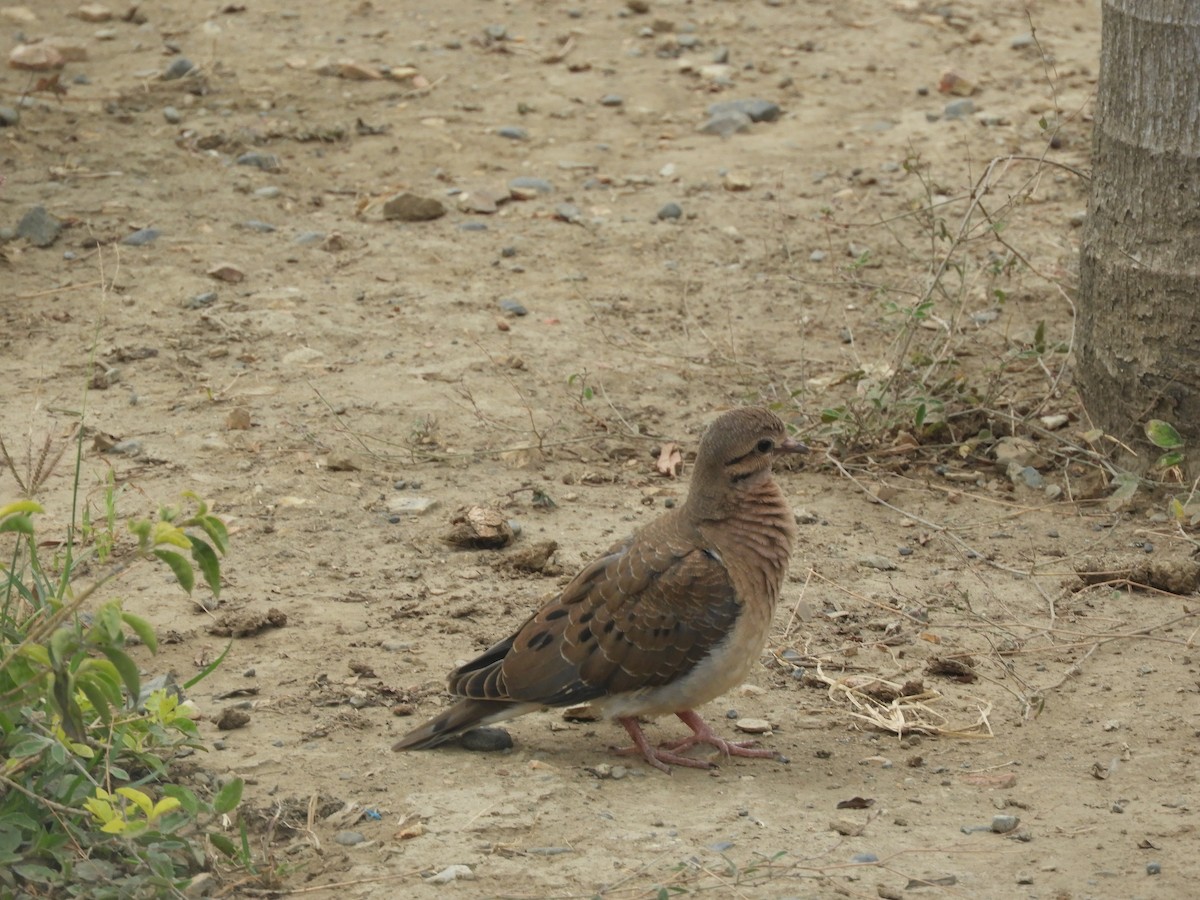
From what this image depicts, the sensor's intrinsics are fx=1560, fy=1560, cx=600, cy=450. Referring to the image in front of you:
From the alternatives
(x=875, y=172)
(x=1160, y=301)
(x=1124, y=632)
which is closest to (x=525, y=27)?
(x=875, y=172)

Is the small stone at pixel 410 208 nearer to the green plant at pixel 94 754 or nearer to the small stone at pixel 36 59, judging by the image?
the small stone at pixel 36 59

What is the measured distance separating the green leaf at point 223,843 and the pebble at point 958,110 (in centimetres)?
772

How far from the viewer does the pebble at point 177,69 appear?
10.4 m

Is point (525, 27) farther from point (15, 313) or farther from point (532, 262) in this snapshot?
point (15, 313)

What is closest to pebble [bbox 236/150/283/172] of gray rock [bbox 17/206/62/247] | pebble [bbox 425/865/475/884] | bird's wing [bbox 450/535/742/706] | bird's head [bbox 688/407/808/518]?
gray rock [bbox 17/206/62/247]

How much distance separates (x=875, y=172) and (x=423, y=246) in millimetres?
2849

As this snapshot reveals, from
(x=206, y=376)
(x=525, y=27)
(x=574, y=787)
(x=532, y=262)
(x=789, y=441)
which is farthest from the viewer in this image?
(x=525, y=27)

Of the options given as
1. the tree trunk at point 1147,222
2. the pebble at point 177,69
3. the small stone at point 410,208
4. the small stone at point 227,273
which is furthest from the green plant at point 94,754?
the pebble at point 177,69

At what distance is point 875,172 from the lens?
947 centimetres

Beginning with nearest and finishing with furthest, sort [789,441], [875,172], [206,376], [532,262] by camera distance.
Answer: [789,441] → [206,376] → [532,262] → [875,172]

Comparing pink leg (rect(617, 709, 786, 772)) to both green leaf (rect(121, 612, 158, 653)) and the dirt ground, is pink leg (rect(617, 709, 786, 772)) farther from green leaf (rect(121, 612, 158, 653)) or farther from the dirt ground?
green leaf (rect(121, 612, 158, 653))

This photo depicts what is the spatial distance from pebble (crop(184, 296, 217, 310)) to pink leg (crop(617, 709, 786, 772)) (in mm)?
3923

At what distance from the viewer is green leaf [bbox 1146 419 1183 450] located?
232 inches

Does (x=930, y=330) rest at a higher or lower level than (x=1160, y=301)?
lower
